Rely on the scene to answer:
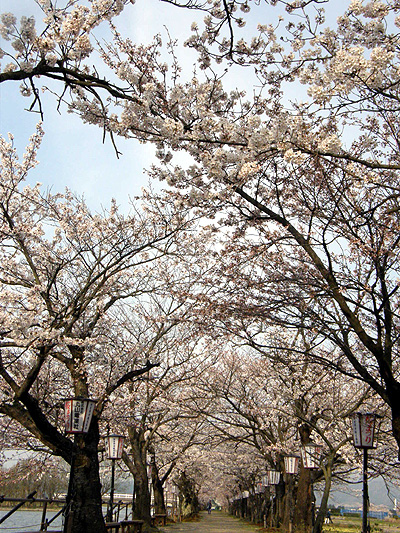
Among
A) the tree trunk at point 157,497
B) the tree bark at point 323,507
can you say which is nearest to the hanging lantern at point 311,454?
the tree bark at point 323,507

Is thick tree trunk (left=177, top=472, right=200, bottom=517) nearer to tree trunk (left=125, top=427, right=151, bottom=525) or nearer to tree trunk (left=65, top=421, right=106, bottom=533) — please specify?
tree trunk (left=125, top=427, right=151, bottom=525)

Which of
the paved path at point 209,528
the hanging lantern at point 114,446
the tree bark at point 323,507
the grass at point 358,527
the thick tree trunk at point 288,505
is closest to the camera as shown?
the tree bark at point 323,507

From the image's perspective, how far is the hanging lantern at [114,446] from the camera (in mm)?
12273

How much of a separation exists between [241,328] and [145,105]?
4.55 metres

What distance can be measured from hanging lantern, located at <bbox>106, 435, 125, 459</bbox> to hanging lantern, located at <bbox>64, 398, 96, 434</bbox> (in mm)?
3847

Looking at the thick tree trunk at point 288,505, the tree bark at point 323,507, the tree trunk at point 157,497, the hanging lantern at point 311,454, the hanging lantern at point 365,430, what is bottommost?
the tree trunk at point 157,497

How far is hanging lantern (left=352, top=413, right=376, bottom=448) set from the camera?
27.1 feet

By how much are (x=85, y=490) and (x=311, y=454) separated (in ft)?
21.8

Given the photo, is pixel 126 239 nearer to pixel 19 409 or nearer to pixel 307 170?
pixel 19 409

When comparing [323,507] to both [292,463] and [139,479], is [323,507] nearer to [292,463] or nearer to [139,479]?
[292,463]

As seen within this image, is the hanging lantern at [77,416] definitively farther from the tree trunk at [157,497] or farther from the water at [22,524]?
the tree trunk at [157,497]

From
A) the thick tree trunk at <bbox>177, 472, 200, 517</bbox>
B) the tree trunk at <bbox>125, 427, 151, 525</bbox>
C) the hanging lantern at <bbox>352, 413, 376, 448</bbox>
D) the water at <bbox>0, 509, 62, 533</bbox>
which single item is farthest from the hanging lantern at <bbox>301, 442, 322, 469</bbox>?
the thick tree trunk at <bbox>177, 472, 200, 517</bbox>

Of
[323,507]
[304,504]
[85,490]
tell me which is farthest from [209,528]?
[85,490]

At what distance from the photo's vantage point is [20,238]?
28.6 ft
